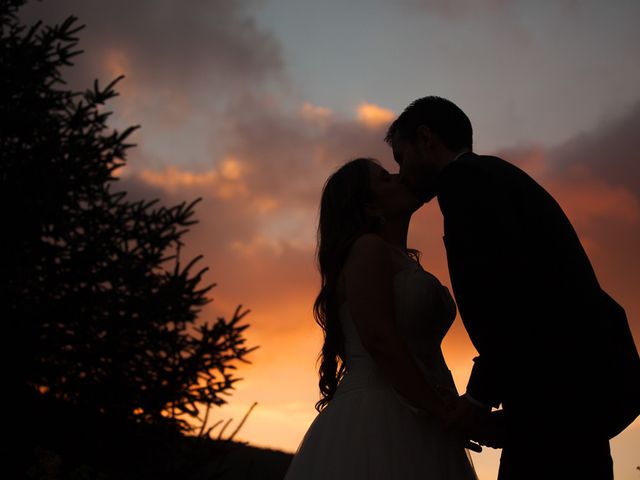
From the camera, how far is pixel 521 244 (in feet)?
9.59

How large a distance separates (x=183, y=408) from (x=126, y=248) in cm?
220

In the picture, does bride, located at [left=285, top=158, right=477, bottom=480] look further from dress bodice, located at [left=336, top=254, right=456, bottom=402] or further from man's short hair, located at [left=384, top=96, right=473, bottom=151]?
man's short hair, located at [left=384, top=96, right=473, bottom=151]

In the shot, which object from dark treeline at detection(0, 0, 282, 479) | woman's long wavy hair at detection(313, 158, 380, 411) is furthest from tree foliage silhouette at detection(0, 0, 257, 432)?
woman's long wavy hair at detection(313, 158, 380, 411)

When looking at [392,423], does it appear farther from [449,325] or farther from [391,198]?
[391,198]

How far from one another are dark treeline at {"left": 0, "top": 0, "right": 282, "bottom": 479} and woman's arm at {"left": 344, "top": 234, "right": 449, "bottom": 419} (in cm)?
537

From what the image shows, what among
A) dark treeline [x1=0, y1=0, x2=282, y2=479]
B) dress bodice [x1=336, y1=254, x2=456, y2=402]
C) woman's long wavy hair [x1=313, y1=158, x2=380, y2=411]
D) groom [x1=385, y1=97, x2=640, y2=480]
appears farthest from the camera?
dark treeline [x1=0, y1=0, x2=282, y2=479]

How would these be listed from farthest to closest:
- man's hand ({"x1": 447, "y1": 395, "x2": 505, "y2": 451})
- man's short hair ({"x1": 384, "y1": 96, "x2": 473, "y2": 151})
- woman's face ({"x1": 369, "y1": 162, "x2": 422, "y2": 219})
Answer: woman's face ({"x1": 369, "y1": 162, "x2": 422, "y2": 219}) < man's short hair ({"x1": 384, "y1": 96, "x2": 473, "y2": 151}) < man's hand ({"x1": 447, "y1": 395, "x2": 505, "y2": 451})

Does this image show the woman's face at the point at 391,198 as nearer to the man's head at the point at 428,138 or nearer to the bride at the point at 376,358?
the bride at the point at 376,358

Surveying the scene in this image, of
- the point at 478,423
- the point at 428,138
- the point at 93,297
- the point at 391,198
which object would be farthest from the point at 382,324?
the point at 93,297

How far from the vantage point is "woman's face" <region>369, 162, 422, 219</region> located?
13.0 ft

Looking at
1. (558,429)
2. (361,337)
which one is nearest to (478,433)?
(558,429)

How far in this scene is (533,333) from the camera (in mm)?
2756

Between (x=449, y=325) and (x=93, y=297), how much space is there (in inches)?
242

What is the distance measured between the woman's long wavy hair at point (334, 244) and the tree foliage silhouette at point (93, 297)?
16.0 feet
